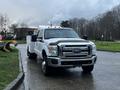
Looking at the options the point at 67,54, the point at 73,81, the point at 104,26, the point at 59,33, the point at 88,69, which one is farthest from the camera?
the point at 104,26

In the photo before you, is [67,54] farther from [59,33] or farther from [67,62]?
[59,33]

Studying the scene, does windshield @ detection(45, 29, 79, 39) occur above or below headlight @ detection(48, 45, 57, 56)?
above

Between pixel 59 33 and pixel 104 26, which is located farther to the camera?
pixel 104 26

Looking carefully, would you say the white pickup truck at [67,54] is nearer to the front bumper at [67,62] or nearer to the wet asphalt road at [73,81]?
the front bumper at [67,62]

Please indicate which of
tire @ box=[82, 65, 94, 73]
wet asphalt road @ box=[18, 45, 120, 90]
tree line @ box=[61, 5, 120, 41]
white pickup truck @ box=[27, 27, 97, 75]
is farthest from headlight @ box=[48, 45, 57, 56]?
tree line @ box=[61, 5, 120, 41]

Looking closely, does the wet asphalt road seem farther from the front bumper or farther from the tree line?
the tree line

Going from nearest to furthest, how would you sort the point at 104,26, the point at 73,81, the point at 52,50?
the point at 73,81, the point at 52,50, the point at 104,26

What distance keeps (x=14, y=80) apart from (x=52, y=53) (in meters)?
2.47

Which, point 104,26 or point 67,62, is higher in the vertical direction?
point 67,62

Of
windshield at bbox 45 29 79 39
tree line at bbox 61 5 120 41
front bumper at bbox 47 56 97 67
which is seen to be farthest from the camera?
tree line at bbox 61 5 120 41

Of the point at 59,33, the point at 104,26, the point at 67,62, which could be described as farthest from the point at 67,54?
the point at 104,26

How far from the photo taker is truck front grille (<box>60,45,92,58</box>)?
12.6 metres

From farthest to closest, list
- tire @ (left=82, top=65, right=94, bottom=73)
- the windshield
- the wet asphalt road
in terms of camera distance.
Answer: the windshield, tire @ (left=82, top=65, right=94, bottom=73), the wet asphalt road

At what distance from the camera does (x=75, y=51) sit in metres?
12.7
